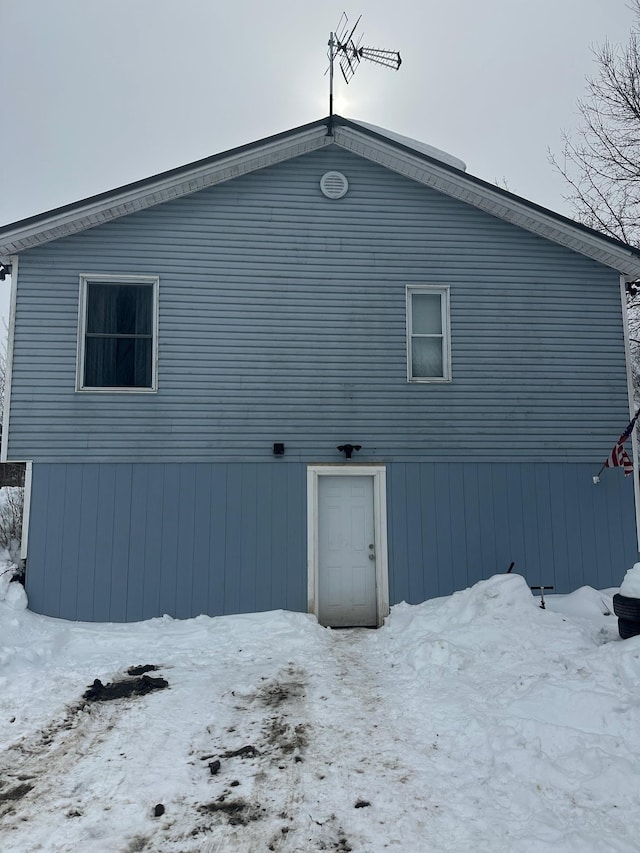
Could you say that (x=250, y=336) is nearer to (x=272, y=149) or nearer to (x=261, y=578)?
(x=272, y=149)

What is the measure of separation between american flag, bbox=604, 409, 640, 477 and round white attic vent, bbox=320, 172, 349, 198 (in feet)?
19.8

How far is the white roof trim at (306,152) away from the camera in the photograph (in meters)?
8.52

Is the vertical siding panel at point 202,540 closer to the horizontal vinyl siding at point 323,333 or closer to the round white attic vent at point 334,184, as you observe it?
the horizontal vinyl siding at point 323,333

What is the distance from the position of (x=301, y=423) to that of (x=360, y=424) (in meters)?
0.94

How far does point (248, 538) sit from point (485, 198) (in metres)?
6.70

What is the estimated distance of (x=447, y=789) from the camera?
3.86 m

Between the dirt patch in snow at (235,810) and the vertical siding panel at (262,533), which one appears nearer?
the dirt patch in snow at (235,810)

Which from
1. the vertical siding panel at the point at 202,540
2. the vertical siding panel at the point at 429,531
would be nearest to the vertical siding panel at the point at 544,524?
the vertical siding panel at the point at 429,531

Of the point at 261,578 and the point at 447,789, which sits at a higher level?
the point at 261,578

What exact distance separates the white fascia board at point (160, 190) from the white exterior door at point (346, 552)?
5076 mm

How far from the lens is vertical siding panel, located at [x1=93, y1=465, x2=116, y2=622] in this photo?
27.3 ft

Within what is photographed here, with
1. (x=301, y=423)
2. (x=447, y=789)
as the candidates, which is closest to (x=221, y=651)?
(x=301, y=423)

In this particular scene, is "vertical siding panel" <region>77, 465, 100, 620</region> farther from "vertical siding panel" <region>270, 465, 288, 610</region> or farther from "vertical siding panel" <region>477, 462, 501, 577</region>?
"vertical siding panel" <region>477, 462, 501, 577</region>

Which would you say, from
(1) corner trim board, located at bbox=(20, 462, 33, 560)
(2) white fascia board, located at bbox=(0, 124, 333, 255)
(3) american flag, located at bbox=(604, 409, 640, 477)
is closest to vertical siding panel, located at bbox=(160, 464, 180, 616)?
(1) corner trim board, located at bbox=(20, 462, 33, 560)
